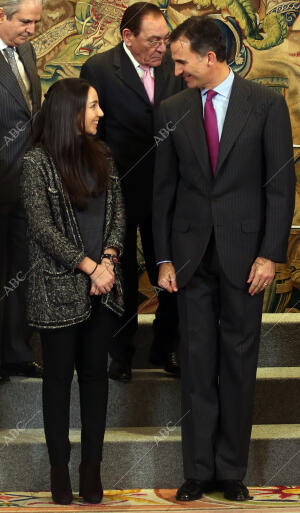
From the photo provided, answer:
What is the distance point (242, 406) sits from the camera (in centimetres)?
345

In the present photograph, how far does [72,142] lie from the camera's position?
11.1 feet

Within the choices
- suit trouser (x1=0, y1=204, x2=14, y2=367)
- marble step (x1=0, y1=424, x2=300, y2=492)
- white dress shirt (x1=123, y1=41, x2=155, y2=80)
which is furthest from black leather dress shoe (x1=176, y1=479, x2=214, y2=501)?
white dress shirt (x1=123, y1=41, x2=155, y2=80)

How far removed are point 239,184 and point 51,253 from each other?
70 centimetres

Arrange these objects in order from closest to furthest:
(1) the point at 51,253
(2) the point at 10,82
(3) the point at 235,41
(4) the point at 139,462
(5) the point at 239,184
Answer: (1) the point at 51,253 → (5) the point at 239,184 → (4) the point at 139,462 → (2) the point at 10,82 → (3) the point at 235,41

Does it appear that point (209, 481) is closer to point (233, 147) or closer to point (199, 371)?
point (199, 371)

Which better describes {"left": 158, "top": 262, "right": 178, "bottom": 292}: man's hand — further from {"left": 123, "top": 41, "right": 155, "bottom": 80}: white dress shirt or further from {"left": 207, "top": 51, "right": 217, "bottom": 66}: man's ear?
{"left": 123, "top": 41, "right": 155, "bottom": 80}: white dress shirt

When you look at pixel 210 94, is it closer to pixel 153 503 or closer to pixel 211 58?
pixel 211 58

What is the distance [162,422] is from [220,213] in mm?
1029

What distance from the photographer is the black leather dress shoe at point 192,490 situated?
3.46 metres

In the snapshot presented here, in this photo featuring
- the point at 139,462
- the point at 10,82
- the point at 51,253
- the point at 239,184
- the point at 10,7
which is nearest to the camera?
the point at 51,253

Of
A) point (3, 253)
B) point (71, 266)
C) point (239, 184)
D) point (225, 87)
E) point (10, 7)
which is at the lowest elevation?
point (3, 253)

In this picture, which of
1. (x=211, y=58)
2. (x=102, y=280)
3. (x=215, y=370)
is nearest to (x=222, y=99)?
(x=211, y=58)

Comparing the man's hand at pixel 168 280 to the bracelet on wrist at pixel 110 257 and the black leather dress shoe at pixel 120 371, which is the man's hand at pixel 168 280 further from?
the black leather dress shoe at pixel 120 371

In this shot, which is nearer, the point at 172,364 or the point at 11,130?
the point at 11,130
